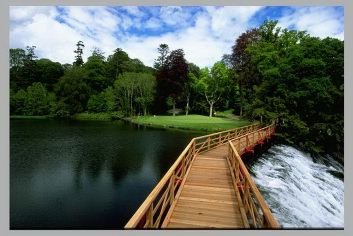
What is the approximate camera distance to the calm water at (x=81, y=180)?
322 inches

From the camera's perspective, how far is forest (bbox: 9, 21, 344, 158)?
1602cm

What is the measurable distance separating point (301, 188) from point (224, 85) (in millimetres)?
31742

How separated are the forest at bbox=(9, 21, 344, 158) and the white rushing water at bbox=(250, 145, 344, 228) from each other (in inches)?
97.3

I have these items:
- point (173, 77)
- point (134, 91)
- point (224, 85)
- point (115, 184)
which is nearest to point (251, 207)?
point (115, 184)

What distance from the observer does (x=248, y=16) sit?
381 inches

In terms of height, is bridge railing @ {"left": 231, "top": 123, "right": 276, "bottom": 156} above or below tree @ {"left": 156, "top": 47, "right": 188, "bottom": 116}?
below

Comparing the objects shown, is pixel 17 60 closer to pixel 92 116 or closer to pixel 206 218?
pixel 92 116

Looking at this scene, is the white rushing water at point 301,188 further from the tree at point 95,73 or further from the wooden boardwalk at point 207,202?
the tree at point 95,73

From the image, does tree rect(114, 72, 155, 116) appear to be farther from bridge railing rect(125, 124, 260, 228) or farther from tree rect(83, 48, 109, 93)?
bridge railing rect(125, 124, 260, 228)

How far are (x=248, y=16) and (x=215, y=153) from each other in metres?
5.60

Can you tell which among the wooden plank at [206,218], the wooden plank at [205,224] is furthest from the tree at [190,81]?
the wooden plank at [205,224]

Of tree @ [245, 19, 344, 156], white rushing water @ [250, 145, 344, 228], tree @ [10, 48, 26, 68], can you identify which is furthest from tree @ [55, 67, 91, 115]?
white rushing water @ [250, 145, 344, 228]

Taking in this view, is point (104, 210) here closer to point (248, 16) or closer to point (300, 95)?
point (248, 16)

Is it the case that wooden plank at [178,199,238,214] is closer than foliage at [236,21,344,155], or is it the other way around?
wooden plank at [178,199,238,214]
